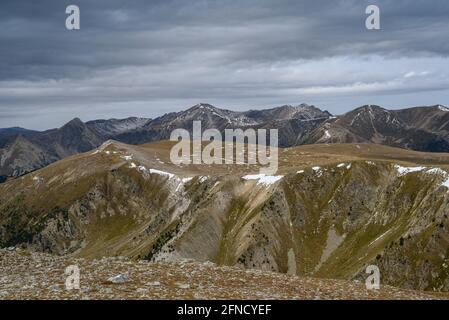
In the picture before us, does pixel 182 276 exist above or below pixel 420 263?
above

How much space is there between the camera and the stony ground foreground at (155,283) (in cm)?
3004

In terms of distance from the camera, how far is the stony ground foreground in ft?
98.5

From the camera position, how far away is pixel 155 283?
107ft
